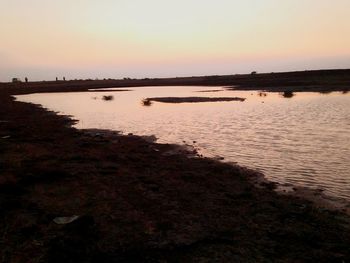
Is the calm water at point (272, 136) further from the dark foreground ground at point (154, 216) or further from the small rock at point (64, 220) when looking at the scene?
the small rock at point (64, 220)

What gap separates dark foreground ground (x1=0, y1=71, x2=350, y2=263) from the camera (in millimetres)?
6840

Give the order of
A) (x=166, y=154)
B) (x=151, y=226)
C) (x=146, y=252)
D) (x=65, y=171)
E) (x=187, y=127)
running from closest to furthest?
(x=146, y=252)
(x=151, y=226)
(x=65, y=171)
(x=166, y=154)
(x=187, y=127)

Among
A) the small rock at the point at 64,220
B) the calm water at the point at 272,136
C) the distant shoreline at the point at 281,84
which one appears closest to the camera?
the small rock at the point at 64,220

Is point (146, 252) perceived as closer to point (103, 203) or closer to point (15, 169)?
point (103, 203)

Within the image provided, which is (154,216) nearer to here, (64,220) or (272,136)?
(64,220)

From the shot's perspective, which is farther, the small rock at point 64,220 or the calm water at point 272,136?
the calm water at point 272,136

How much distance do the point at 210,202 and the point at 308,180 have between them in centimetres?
394

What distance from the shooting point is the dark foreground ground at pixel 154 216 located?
22.4 ft

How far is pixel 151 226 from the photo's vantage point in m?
8.01

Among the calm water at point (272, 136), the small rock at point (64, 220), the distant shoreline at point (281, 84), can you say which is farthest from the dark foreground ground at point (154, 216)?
the distant shoreline at point (281, 84)

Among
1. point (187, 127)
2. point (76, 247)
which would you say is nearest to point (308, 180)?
point (76, 247)

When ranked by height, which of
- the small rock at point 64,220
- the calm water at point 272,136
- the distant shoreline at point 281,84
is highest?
the distant shoreline at point 281,84

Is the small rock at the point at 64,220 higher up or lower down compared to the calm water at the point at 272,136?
higher up

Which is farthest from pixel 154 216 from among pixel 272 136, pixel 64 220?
pixel 272 136
